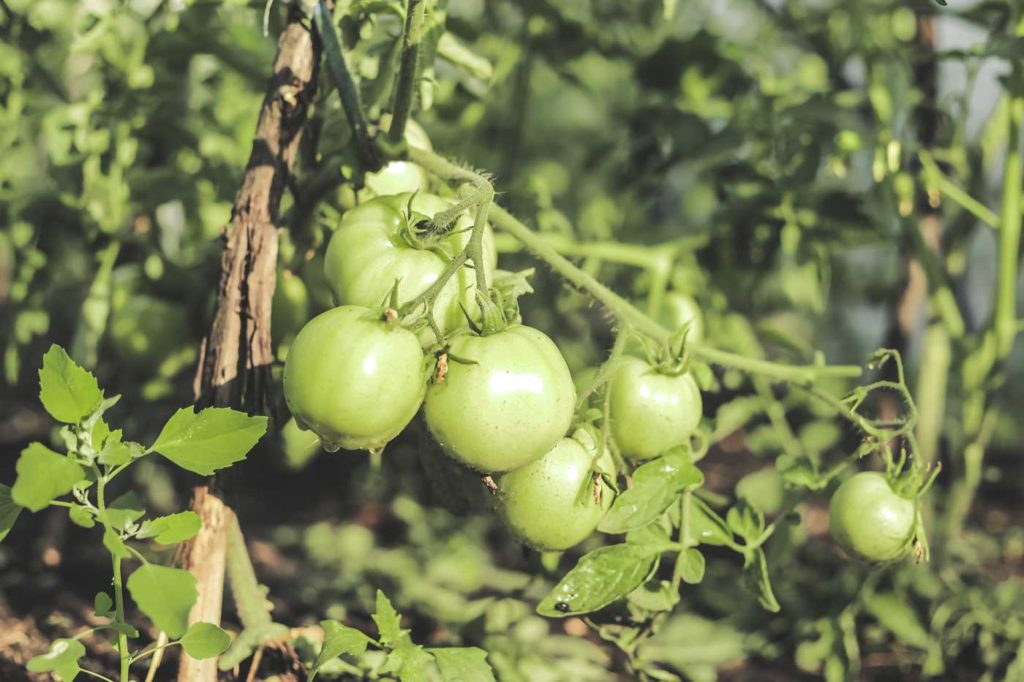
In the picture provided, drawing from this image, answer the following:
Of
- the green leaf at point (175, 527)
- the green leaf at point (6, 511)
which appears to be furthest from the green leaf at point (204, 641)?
the green leaf at point (6, 511)

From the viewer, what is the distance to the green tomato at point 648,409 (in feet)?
3.51

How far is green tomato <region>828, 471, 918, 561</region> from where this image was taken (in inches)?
44.1

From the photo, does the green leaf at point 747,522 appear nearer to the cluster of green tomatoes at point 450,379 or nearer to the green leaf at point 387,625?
the cluster of green tomatoes at point 450,379

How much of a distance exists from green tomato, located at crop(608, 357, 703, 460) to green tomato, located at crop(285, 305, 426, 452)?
27cm

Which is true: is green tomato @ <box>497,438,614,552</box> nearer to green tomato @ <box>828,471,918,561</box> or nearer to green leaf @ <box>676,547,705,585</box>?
green leaf @ <box>676,547,705,585</box>

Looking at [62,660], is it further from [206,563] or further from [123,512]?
[206,563]

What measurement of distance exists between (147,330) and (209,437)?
0.67m

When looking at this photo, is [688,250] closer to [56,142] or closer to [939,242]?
[939,242]

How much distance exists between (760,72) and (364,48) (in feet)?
3.07

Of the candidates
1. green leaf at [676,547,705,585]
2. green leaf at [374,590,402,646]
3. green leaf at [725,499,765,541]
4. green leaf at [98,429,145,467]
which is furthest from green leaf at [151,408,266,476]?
green leaf at [725,499,765,541]

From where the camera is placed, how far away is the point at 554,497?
Answer: 3.28 feet

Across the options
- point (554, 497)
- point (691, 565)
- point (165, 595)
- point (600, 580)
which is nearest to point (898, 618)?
point (691, 565)

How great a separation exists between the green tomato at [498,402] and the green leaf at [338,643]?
0.22 metres

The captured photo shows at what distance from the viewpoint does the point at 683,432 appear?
3.58 feet
